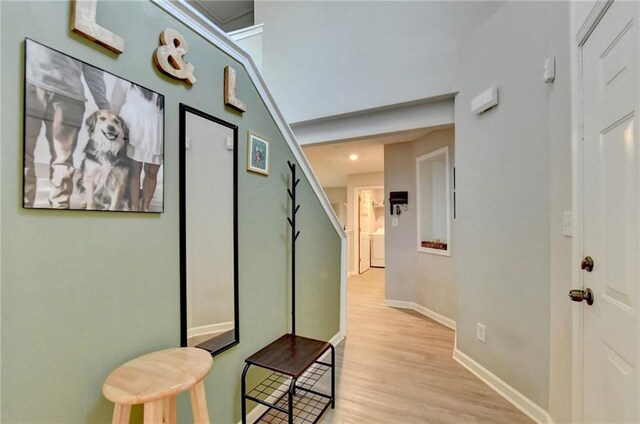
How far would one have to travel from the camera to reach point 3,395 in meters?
0.81

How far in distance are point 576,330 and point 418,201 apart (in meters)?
2.75

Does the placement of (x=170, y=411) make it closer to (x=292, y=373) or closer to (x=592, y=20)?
(x=292, y=373)

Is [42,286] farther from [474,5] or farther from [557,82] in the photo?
[474,5]

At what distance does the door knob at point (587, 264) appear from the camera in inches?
50.5

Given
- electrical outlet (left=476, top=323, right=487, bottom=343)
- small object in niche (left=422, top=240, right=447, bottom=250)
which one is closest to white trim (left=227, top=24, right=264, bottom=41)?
small object in niche (left=422, top=240, right=447, bottom=250)

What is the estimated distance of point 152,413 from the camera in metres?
0.93

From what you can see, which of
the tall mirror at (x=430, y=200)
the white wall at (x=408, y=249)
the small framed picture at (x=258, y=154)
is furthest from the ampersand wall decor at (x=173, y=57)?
the tall mirror at (x=430, y=200)

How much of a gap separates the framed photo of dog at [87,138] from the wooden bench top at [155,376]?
0.58 m

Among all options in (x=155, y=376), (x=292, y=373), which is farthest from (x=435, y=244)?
(x=155, y=376)

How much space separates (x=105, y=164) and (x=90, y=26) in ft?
1.53

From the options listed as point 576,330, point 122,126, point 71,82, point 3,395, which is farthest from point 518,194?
point 3,395

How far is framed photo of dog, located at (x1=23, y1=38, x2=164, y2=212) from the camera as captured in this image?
88cm

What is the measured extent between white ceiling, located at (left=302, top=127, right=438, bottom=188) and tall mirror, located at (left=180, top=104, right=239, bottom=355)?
2082 millimetres

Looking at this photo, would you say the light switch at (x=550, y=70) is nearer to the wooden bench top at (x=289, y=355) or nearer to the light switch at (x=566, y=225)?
the light switch at (x=566, y=225)
